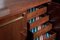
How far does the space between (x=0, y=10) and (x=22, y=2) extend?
0.31m

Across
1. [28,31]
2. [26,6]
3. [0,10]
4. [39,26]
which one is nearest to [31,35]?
[28,31]

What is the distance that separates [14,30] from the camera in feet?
3.93

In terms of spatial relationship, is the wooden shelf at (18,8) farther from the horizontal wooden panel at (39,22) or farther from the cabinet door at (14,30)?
the horizontal wooden panel at (39,22)

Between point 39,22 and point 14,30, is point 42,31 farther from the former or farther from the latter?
point 14,30

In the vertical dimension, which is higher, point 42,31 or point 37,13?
point 37,13

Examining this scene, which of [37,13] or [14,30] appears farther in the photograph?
[37,13]

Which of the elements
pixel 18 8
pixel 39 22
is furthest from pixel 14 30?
pixel 39 22

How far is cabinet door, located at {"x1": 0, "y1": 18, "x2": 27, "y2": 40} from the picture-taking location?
111 cm

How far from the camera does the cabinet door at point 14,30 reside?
1.11 meters

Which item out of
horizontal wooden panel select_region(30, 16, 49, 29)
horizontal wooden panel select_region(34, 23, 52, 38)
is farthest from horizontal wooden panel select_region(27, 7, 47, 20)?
horizontal wooden panel select_region(34, 23, 52, 38)

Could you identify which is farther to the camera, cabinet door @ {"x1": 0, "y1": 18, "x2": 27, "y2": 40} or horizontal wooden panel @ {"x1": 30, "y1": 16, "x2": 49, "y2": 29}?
horizontal wooden panel @ {"x1": 30, "y1": 16, "x2": 49, "y2": 29}

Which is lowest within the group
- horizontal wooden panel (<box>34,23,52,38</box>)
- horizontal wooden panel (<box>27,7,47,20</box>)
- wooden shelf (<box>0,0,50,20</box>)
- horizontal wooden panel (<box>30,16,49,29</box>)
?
horizontal wooden panel (<box>34,23,52,38</box>)

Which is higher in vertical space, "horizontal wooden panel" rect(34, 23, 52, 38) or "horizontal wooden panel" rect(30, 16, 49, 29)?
"horizontal wooden panel" rect(30, 16, 49, 29)

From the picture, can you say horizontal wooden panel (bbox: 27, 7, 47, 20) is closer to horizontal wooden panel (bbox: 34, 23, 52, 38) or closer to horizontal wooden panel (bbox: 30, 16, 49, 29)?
horizontal wooden panel (bbox: 30, 16, 49, 29)
